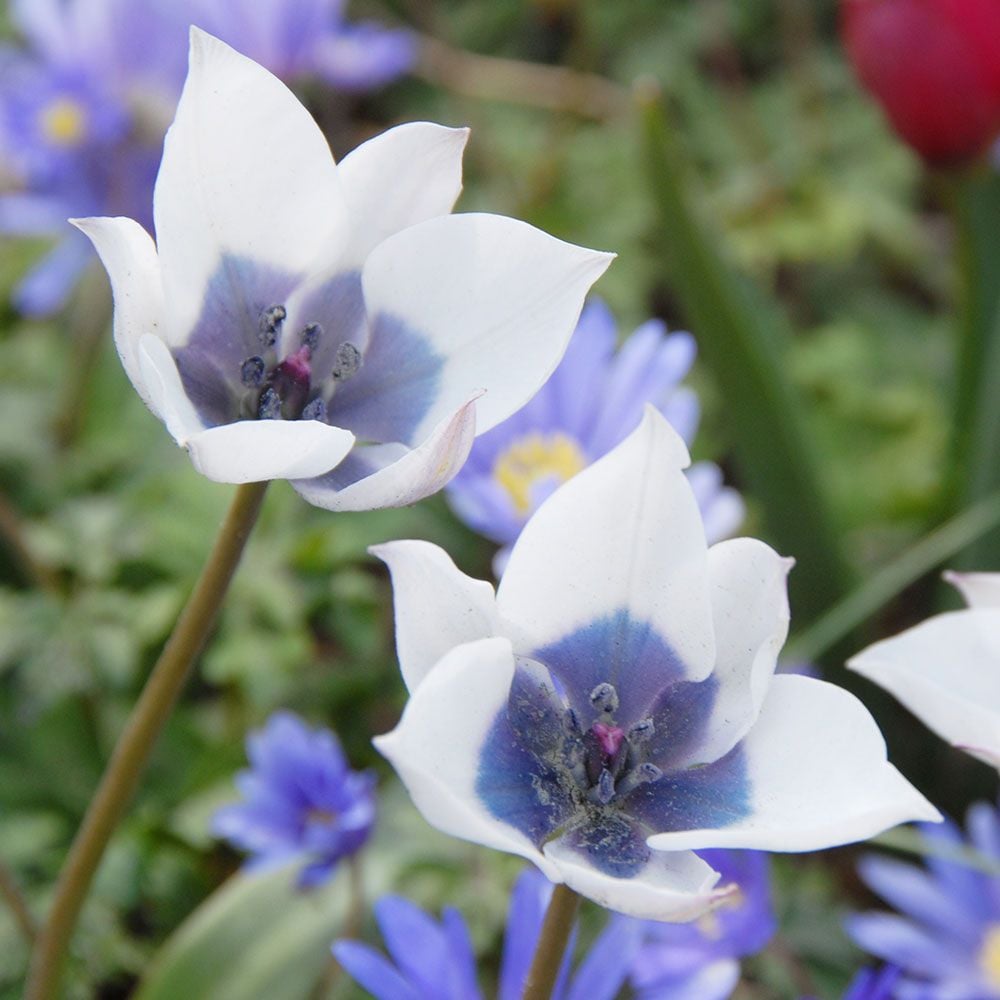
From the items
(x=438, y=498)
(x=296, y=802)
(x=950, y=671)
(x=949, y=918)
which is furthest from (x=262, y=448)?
(x=438, y=498)

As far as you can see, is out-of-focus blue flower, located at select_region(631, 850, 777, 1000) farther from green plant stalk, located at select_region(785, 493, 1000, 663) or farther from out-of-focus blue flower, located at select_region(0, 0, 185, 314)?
out-of-focus blue flower, located at select_region(0, 0, 185, 314)

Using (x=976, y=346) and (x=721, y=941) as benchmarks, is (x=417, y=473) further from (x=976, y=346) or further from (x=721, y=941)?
(x=976, y=346)

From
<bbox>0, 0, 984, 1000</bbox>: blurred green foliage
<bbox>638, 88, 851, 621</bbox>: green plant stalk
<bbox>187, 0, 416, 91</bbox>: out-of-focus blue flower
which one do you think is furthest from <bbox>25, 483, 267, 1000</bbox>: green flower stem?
<bbox>187, 0, 416, 91</bbox>: out-of-focus blue flower

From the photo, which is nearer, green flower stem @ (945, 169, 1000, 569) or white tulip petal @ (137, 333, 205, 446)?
white tulip petal @ (137, 333, 205, 446)

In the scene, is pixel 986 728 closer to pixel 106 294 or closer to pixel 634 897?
pixel 634 897

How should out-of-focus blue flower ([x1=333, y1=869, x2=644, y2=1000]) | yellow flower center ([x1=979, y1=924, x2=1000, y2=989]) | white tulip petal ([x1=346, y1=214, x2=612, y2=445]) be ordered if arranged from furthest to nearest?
yellow flower center ([x1=979, y1=924, x2=1000, y2=989])
out-of-focus blue flower ([x1=333, y1=869, x2=644, y2=1000])
white tulip petal ([x1=346, y1=214, x2=612, y2=445])

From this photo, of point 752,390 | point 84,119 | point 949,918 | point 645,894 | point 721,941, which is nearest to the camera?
point 645,894
